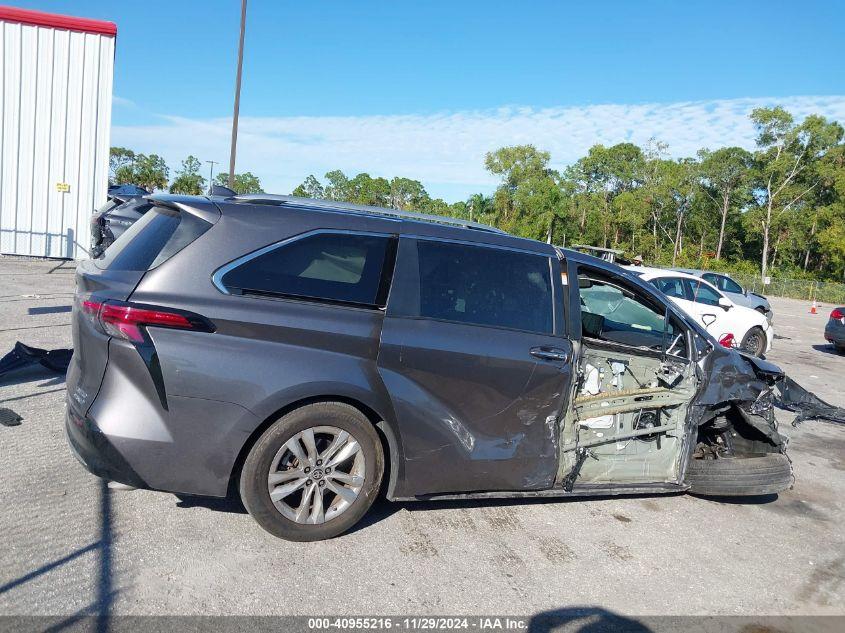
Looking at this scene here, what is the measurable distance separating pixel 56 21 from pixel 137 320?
1630cm

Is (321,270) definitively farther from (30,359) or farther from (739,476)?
(30,359)

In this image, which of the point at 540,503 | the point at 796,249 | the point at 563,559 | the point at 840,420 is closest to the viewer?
the point at 563,559

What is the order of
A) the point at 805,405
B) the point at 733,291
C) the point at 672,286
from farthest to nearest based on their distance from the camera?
the point at 733,291 < the point at 672,286 < the point at 805,405

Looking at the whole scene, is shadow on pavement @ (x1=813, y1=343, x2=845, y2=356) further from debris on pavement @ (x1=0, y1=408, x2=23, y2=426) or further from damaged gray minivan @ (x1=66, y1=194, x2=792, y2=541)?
debris on pavement @ (x1=0, y1=408, x2=23, y2=426)

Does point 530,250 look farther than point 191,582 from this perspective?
Yes

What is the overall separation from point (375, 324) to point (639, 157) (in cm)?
9055

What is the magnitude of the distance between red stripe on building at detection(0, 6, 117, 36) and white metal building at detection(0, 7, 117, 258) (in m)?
0.02

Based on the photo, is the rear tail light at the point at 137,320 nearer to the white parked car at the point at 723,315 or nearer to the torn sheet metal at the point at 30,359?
the torn sheet metal at the point at 30,359

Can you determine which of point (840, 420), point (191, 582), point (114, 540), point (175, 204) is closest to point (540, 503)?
point (191, 582)

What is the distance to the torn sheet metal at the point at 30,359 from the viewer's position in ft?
20.1

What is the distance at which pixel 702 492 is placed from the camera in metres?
4.98

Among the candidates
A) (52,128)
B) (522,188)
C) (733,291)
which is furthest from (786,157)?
(52,128)

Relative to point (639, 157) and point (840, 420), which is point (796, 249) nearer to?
point (639, 157)

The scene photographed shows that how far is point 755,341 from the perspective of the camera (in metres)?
12.7
